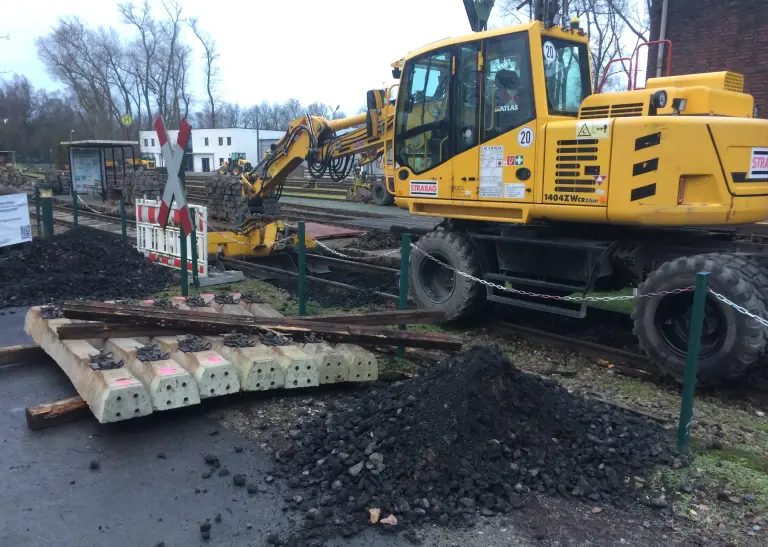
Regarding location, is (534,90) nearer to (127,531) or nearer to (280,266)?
(127,531)

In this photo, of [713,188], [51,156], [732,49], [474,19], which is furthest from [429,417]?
[51,156]

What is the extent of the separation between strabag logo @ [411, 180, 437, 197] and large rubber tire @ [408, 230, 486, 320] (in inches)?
22.1

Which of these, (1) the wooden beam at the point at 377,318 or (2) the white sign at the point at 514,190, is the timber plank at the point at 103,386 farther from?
(2) the white sign at the point at 514,190

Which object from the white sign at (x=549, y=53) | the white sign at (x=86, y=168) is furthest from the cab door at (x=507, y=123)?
the white sign at (x=86, y=168)

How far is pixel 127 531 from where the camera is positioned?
363 cm

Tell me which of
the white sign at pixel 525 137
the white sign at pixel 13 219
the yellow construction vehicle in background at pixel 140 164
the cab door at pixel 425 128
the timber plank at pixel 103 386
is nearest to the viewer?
the timber plank at pixel 103 386

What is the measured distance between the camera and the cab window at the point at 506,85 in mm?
6941

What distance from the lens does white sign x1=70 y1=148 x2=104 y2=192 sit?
26.4 meters

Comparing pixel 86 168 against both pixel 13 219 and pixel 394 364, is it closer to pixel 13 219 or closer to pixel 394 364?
pixel 13 219

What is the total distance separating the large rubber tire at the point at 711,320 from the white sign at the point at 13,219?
12.5 meters

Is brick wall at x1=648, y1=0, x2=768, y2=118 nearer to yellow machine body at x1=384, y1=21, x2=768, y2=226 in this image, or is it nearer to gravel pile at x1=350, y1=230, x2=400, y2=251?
gravel pile at x1=350, y1=230, x2=400, y2=251

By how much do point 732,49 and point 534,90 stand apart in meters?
11.3

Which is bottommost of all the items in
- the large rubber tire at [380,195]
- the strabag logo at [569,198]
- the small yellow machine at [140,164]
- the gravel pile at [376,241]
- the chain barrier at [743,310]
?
the gravel pile at [376,241]

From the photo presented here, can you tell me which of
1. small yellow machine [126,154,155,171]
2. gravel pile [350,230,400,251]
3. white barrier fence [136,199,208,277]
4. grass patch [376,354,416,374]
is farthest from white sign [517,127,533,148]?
small yellow machine [126,154,155,171]
